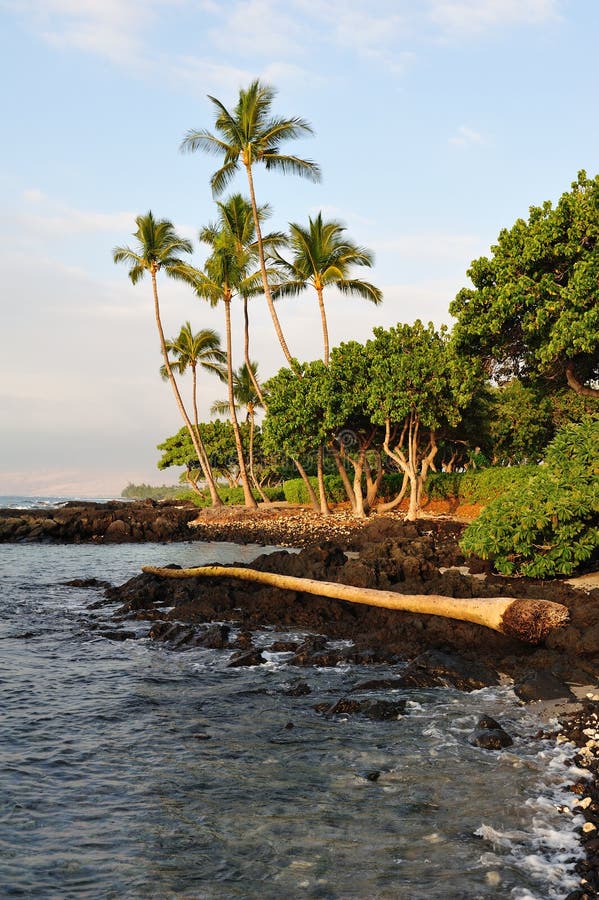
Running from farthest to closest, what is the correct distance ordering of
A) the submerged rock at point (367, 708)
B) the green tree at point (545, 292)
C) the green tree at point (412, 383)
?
the green tree at point (412, 383)
the green tree at point (545, 292)
the submerged rock at point (367, 708)

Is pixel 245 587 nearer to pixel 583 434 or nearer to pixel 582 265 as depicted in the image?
pixel 583 434

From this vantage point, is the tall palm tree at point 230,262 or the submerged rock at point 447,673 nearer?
the submerged rock at point 447,673

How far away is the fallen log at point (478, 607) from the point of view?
9.64m

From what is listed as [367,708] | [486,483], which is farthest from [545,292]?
[486,483]

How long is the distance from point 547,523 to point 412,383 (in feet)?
61.8

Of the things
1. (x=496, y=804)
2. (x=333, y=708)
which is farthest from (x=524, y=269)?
(x=496, y=804)

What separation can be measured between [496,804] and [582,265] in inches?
635

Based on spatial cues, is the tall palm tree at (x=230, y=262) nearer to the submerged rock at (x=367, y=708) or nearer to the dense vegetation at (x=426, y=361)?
the dense vegetation at (x=426, y=361)

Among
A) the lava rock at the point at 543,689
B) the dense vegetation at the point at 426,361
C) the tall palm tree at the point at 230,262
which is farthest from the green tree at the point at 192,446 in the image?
the lava rock at the point at 543,689

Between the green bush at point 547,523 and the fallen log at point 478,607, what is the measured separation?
8.96 feet

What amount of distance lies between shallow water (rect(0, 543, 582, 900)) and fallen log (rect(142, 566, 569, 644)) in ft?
5.14

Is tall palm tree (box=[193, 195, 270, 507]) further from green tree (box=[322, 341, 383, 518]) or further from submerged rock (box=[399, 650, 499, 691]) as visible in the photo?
submerged rock (box=[399, 650, 499, 691])

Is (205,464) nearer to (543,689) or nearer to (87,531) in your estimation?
(87,531)

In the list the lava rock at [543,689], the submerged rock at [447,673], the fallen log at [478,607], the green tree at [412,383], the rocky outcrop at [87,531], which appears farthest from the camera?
the rocky outcrop at [87,531]
